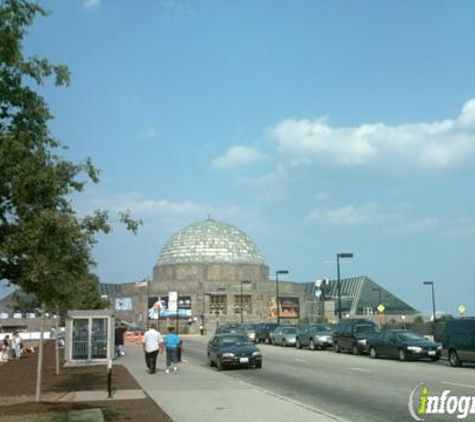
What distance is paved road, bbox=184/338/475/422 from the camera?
1241 cm

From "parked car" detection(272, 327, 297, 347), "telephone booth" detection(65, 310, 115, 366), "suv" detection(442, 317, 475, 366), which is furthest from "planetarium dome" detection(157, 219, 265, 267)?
"suv" detection(442, 317, 475, 366)

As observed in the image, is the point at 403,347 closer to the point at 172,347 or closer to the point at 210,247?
the point at 172,347

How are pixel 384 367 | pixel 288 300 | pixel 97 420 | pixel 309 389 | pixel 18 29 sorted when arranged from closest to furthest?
pixel 18 29, pixel 97 420, pixel 309 389, pixel 384 367, pixel 288 300

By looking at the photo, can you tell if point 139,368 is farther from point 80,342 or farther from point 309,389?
point 309,389

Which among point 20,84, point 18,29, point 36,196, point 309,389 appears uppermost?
point 18,29

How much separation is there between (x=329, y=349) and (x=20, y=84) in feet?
102

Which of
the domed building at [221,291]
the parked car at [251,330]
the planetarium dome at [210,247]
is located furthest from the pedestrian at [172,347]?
the planetarium dome at [210,247]

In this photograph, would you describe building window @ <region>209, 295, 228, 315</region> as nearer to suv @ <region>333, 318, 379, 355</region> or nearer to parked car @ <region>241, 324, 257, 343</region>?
parked car @ <region>241, 324, 257, 343</region>

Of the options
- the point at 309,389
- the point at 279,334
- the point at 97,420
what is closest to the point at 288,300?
the point at 279,334

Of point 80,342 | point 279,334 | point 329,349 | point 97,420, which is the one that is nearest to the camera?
point 97,420

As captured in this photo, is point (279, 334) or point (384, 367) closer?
point (384, 367)

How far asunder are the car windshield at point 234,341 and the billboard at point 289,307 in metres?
76.1

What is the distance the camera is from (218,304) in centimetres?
9781

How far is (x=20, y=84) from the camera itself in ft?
31.0
